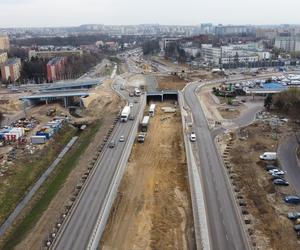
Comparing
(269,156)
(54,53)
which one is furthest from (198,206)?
(54,53)

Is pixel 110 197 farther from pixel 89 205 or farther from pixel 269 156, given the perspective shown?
pixel 269 156

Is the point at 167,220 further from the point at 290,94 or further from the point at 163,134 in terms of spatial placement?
the point at 290,94

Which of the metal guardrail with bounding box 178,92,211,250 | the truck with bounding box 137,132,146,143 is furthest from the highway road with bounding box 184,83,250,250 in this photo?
the truck with bounding box 137,132,146,143

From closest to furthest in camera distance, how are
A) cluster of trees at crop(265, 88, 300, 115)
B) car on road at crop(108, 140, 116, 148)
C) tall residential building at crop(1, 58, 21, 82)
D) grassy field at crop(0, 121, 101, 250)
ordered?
grassy field at crop(0, 121, 101, 250)
car on road at crop(108, 140, 116, 148)
cluster of trees at crop(265, 88, 300, 115)
tall residential building at crop(1, 58, 21, 82)

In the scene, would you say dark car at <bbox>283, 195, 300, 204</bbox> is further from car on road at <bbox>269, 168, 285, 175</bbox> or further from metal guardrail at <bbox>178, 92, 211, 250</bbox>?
metal guardrail at <bbox>178, 92, 211, 250</bbox>

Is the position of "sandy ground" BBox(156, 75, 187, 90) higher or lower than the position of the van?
higher

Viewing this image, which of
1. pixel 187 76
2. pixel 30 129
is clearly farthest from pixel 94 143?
pixel 187 76
